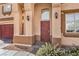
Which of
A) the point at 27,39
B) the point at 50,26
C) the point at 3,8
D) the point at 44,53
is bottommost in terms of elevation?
the point at 44,53

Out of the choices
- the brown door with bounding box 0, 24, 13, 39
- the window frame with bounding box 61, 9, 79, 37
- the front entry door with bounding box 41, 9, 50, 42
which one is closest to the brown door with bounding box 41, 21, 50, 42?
the front entry door with bounding box 41, 9, 50, 42

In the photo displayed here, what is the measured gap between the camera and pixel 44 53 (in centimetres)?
250

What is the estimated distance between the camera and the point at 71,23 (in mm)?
2502

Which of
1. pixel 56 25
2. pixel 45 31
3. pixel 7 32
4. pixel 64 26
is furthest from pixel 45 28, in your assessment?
pixel 7 32

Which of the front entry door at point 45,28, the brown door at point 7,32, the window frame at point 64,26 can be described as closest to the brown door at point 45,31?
the front entry door at point 45,28

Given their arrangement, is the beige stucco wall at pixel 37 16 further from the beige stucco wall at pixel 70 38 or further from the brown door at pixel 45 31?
the beige stucco wall at pixel 70 38

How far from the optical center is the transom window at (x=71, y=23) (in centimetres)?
248

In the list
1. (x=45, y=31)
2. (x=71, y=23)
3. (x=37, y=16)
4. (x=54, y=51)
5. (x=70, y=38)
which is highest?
(x=37, y=16)

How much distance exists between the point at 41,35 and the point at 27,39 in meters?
0.24

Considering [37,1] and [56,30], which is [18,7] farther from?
[56,30]

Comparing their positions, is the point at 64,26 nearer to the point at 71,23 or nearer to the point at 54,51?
the point at 71,23

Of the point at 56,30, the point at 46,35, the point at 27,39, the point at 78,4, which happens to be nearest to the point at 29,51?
the point at 27,39

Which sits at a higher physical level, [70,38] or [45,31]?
[45,31]

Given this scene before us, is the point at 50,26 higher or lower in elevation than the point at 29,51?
higher
